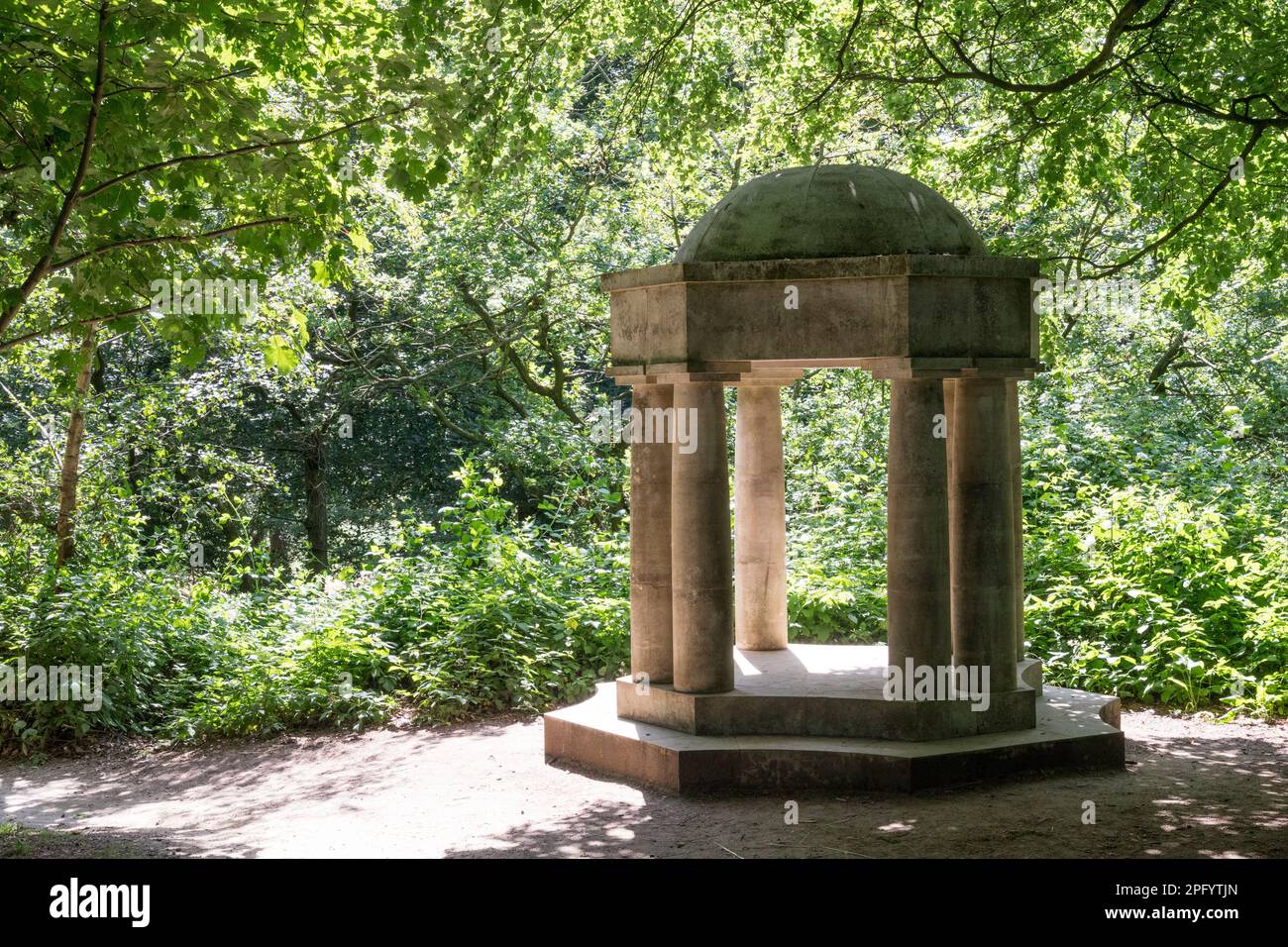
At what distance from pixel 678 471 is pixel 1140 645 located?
640cm

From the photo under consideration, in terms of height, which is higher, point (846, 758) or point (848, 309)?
point (848, 309)

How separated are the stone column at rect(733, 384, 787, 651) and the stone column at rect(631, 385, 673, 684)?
201 cm

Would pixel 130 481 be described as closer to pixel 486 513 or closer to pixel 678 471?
pixel 486 513

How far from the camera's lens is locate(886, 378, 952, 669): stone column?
10.1 m

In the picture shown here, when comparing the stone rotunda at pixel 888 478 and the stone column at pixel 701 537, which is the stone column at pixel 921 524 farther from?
the stone column at pixel 701 537

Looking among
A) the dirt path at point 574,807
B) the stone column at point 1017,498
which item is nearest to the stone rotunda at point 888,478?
the stone column at point 1017,498

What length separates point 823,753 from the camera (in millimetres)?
9961

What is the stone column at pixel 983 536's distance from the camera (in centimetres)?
1052

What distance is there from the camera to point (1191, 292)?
47.1 ft

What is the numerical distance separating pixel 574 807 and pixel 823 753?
6.75ft

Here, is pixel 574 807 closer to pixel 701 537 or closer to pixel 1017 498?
pixel 701 537

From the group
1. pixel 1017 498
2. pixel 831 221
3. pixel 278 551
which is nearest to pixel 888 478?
pixel 1017 498

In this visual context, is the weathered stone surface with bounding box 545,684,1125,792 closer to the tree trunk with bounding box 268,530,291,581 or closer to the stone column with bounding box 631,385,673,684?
the stone column with bounding box 631,385,673,684

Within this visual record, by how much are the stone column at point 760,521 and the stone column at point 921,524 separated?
9.54 ft
